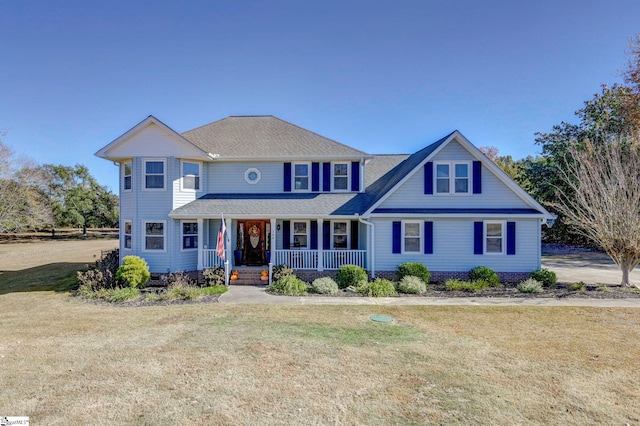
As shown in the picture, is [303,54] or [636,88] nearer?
[303,54]

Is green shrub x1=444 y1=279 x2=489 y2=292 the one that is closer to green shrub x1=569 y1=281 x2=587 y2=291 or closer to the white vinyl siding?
the white vinyl siding

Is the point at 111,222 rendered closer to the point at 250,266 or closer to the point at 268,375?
the point at 250,266

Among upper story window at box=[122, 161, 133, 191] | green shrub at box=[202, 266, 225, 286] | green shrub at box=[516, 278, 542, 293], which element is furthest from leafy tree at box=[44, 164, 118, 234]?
green shrub at box=[516, 278, 542, 293]

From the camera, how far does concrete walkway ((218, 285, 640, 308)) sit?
11.1 m

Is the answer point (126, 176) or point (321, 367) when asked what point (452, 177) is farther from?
point (126, 176)

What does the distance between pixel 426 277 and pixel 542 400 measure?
862 centimetres

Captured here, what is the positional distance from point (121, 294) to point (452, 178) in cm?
1428

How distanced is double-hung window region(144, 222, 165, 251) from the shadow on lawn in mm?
3571

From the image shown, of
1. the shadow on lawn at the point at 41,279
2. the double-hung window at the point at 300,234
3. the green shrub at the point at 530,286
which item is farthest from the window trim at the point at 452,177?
the shadow on lawn at the point at 41,279

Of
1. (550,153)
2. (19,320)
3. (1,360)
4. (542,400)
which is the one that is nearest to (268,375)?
(542,400)

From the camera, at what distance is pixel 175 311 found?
10.2 meters

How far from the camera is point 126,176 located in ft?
48.9

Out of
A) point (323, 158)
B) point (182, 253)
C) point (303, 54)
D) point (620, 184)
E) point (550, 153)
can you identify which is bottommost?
point (182, 253)

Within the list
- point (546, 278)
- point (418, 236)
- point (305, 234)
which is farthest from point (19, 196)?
point (546, 278)
